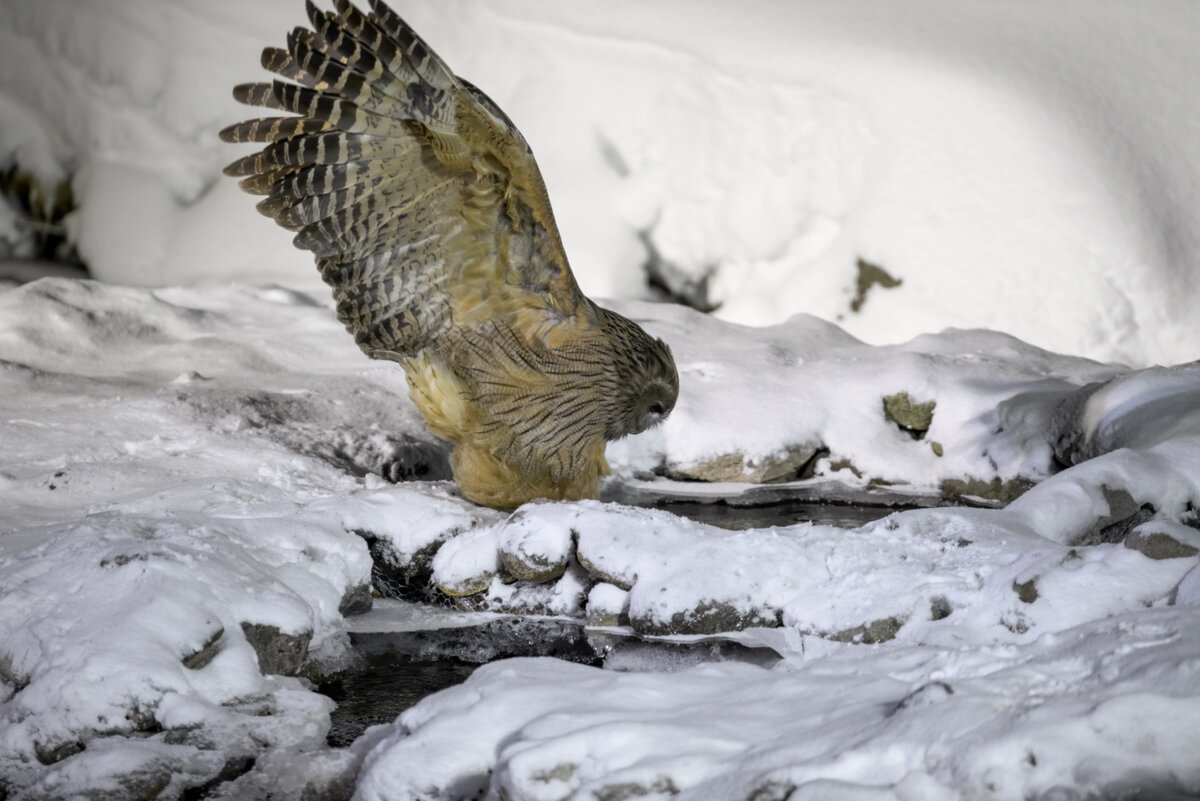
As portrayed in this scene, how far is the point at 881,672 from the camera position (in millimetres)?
1968

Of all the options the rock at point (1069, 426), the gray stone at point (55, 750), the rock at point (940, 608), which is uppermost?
the rock at point (1069, 426)

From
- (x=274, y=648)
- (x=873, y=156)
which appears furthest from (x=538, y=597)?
(x=873, y=156)

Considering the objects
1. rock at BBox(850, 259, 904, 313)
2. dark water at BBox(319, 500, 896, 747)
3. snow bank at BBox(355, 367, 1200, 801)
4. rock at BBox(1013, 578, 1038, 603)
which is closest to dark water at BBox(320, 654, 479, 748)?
dark water at BBox(319, 500, 896, 747)

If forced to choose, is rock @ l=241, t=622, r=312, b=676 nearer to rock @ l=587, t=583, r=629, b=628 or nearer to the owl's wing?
rock @ l=587, t=583, r=629, b=628

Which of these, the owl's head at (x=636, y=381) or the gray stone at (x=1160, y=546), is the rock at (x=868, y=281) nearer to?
the owl's head at (x=636, y=381)

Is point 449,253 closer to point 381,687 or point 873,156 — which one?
point 381,687

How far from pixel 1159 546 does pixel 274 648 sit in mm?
2136

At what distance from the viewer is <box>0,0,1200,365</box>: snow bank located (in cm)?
662

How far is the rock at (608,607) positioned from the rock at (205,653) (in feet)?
3.35

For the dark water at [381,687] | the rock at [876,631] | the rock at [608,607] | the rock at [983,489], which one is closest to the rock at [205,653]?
the dark water at [381,687]

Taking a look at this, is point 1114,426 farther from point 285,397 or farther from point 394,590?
point 285,397

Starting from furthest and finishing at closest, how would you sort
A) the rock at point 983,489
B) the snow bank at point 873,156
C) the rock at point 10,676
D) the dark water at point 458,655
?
the snow bank at point 873,156, the rock at point 983,489, the dark water at point 458,655, the rock at point 10,676

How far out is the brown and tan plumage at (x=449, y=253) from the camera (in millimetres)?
2867

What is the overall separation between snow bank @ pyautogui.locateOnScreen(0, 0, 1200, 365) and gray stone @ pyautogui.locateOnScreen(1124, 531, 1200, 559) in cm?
416
